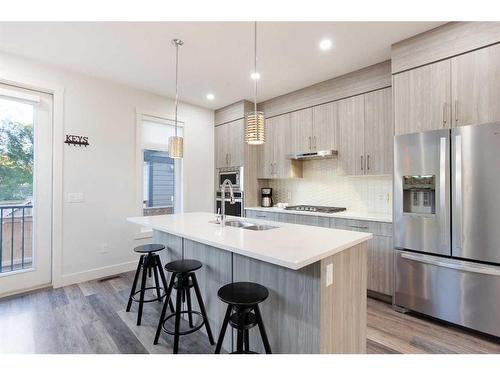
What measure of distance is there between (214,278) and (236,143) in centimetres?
297

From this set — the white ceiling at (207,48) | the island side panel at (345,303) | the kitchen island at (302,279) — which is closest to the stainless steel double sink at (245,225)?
the kitchen island at (302,279)

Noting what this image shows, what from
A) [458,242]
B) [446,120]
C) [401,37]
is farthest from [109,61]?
[458,242]

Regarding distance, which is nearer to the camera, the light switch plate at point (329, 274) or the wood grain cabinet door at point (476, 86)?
the light switch plate at point (329, 274)

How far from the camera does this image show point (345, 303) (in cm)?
174

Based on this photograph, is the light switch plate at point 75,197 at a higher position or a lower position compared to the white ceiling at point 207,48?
lower

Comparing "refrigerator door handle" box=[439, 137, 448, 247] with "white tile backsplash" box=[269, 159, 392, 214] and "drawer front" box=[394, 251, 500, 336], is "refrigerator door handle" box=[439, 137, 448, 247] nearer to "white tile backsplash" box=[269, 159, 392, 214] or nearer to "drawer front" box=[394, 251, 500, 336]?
"drawer front" box=[394, 251, 500, 336]

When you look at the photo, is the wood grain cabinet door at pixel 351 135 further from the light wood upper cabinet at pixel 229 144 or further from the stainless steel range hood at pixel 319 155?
the light wood upper cabinet at pixel 229 144

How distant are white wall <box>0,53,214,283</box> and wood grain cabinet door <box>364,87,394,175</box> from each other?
10.7ft

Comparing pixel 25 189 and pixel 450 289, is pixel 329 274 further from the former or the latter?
pixel 25 189

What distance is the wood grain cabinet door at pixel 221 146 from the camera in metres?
4.97

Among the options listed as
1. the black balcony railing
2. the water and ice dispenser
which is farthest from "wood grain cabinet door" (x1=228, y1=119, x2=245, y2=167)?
the black balcony railing

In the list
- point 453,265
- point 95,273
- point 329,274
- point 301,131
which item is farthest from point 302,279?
point 95,273

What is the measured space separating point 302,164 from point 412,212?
210 centimetres

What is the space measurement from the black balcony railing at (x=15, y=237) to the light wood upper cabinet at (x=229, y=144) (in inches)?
118
